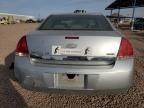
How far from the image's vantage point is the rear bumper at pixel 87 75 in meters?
3.57

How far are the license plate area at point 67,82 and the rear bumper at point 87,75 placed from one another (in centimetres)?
3

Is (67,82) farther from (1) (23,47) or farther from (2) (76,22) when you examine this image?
(2) (76,22)

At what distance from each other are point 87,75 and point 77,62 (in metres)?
0.23

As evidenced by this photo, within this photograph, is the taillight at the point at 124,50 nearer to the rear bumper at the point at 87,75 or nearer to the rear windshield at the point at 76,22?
the rear bumper at the point at 87,75

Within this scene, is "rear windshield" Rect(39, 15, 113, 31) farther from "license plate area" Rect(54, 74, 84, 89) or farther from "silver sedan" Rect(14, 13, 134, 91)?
"license plate area" Rect(54, 74, 84, 89)

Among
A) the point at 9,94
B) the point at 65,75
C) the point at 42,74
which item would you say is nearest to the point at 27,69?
the point at 42,74

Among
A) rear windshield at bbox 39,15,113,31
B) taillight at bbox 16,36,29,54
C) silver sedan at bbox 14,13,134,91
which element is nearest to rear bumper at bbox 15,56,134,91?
silver sedan at bbox 14,13,134,91

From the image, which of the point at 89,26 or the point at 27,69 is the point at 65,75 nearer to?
the point at 27,69

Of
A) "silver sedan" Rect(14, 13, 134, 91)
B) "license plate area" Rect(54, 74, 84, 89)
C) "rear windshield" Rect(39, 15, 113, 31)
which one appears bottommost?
"license plate area" Rect(54, 74, 84, 89)

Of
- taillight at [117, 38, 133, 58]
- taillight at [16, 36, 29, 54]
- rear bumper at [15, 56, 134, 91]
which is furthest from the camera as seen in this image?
taillight at [16, 36, 29, 54]

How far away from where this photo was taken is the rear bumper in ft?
11.7

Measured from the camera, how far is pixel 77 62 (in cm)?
362

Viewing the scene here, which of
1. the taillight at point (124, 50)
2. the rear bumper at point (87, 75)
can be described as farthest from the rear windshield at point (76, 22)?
the rear bumper at point (87, 75)

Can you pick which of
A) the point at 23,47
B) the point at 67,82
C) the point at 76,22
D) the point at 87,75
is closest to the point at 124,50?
the point at 87,75
